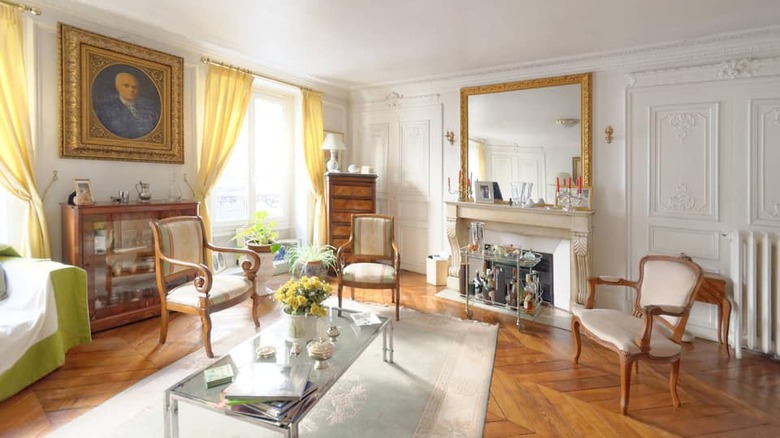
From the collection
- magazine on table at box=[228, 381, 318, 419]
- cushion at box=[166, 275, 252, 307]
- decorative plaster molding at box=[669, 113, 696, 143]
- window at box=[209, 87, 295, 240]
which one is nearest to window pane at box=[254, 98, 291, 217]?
window at box=[209, 87, 295, 240]

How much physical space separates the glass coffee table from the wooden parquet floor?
706mm

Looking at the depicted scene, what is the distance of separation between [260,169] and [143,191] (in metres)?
1.62

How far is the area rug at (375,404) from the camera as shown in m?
2.01

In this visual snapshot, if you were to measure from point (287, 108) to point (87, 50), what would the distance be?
236cm

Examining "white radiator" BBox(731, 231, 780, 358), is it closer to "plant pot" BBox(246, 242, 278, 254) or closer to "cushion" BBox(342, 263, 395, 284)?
"cushion" BBox(342, 263, 395, 284)

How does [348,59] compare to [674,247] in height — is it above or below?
above

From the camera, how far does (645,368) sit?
2756 mm

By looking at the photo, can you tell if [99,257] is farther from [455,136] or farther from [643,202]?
[643,202]

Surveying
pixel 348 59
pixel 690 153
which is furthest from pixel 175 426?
pixel 690 153

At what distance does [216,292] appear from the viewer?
295 centimetres

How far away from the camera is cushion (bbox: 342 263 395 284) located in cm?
354

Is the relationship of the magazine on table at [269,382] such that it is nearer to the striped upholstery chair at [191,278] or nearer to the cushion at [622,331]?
→ the striped upholstery chair at [191,278]

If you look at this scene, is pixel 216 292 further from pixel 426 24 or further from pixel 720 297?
pixel 720 297

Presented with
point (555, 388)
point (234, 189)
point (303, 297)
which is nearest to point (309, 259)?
point (234, 189)
